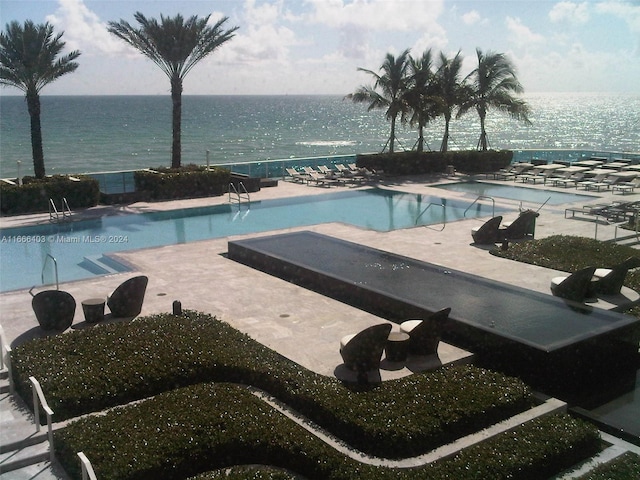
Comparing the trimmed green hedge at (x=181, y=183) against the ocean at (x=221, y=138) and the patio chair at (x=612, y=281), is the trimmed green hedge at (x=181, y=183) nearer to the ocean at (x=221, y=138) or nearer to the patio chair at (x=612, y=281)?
the patio chair at (x=612, y=281)

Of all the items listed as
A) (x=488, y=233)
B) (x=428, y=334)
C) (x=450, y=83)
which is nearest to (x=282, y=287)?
(x=428, y=334)

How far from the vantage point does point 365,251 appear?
1443 cm

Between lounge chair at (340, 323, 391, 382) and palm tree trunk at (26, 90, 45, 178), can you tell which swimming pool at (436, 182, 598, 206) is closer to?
palm tree trunk at (26, 90, 45, 178)

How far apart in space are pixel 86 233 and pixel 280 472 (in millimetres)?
13209

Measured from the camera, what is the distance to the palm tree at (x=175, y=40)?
23.8 meters

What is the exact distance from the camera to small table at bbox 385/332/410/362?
8930mm

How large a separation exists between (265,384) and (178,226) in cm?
1162

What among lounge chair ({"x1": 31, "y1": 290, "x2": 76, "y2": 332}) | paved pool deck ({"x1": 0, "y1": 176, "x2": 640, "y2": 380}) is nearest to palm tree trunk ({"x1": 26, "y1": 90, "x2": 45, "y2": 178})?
paved pool deck ({"x1": 0, "y1": 176, "x2": 640, "y2": 380})

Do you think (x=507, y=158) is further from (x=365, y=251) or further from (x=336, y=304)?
(x=336, y=304)

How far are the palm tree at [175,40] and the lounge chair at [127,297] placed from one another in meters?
14.6

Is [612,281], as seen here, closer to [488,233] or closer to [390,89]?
[488,233]

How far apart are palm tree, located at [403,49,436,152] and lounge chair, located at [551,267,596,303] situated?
1986cm

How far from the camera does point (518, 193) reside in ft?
84.0

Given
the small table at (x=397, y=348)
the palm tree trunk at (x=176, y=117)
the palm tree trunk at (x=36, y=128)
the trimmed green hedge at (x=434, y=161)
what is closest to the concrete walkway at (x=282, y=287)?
the small table at (x=397, y=348)
